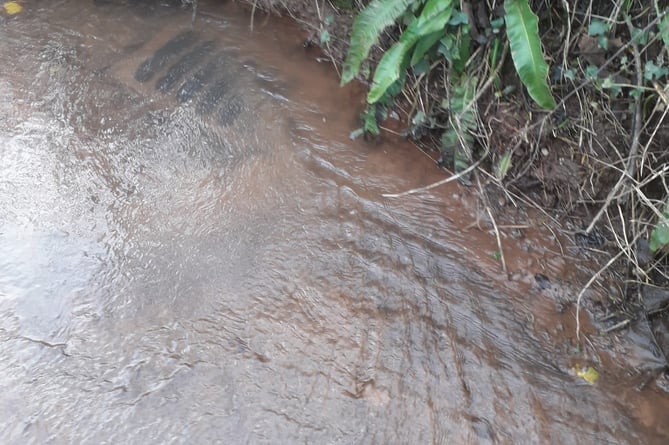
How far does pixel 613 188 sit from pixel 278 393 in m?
1.97

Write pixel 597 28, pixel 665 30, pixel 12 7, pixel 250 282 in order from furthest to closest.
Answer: pixel 12 7, pixel 250 282, pixel 597 28, pixel 665 30

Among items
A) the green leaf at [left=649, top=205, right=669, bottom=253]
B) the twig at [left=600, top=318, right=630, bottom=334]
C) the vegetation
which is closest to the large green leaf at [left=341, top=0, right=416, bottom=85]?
the vegetation

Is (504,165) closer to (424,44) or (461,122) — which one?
(461,122)

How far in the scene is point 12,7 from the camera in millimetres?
4500

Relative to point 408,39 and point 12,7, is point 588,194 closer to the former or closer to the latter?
point 408,39

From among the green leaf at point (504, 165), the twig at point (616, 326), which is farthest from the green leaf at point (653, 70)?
the twig at point (616, 326)

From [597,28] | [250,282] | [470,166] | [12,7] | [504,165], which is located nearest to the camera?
[597,28]

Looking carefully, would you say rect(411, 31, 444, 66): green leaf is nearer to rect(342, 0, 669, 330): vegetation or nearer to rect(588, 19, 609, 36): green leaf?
rect(342, 0, 669, 330): vegetation

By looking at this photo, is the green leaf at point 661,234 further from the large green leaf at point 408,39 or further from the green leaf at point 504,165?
the large green leaf at point 408,39

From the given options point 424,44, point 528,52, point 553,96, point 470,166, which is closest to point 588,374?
point 470,166

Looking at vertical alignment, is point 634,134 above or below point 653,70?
below

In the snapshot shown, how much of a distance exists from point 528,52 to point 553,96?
0.40 meters

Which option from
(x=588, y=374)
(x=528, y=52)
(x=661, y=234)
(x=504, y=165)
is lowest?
(x=588, y=374)

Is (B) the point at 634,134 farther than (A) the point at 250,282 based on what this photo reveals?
No
